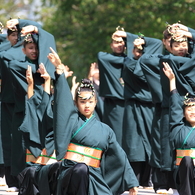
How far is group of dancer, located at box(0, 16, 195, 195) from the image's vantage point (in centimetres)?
700

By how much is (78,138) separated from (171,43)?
238 cm

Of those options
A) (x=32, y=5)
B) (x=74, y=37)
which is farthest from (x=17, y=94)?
(x=32, y=5)

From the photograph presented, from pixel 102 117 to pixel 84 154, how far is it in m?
4.69

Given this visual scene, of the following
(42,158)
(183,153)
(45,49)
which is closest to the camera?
(183,153)

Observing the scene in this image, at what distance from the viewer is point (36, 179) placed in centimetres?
813

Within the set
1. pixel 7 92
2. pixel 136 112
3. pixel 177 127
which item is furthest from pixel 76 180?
pixel 136 112

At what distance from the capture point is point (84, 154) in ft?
22.9

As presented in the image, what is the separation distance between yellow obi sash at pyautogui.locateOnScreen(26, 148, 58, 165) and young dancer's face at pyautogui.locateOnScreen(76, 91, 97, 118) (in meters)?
1.24

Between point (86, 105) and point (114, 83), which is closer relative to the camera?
point (86, 105)

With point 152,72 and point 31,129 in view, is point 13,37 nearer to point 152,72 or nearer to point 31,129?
point 31,129

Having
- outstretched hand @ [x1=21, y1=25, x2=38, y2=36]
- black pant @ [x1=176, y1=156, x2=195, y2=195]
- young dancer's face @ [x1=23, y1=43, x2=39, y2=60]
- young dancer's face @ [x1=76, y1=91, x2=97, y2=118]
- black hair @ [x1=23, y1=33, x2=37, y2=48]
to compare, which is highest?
outstretched hand @ [x1=21, y1=25, x2=38, y2=36]

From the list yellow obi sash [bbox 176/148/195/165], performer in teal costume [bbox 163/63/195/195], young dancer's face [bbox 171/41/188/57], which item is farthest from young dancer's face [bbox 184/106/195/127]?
young dancer's face [bbox 171/41/188/57]

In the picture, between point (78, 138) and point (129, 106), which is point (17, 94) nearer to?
point (129, 106)

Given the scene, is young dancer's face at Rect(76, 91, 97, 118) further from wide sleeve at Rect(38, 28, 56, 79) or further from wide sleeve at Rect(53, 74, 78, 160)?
wide sleeve at Rect(38, 28, 56, 79)
